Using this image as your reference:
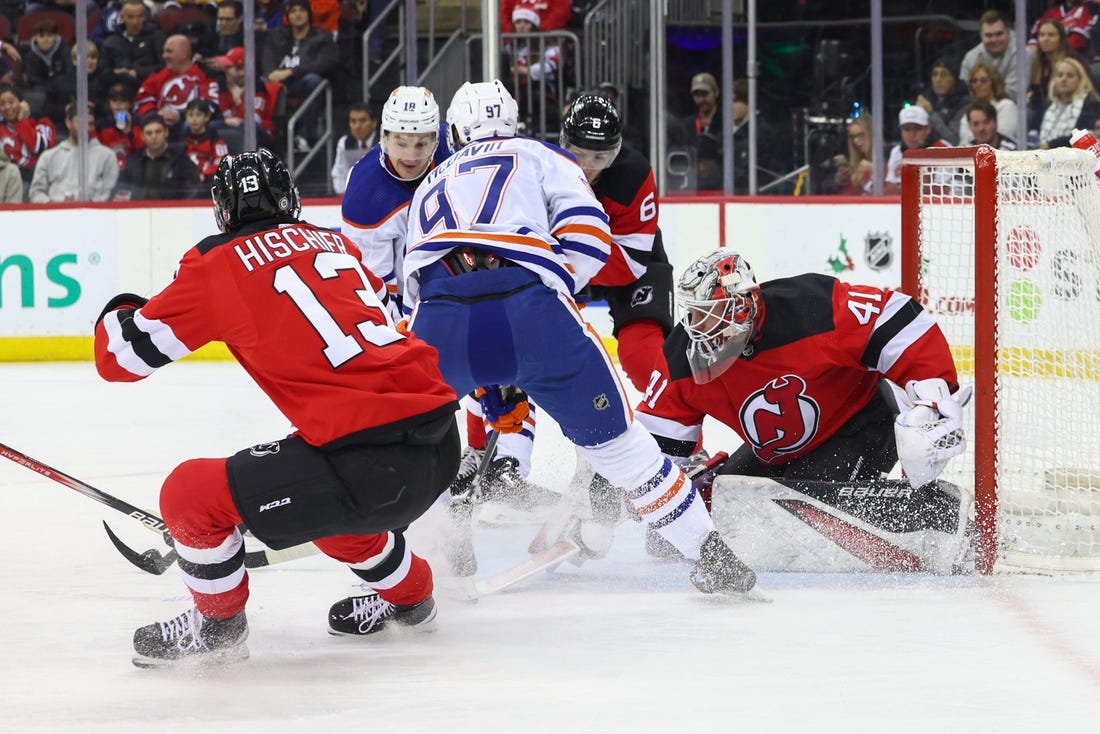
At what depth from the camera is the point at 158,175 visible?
7902 millimetres

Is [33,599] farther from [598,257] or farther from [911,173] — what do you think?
[911,173]

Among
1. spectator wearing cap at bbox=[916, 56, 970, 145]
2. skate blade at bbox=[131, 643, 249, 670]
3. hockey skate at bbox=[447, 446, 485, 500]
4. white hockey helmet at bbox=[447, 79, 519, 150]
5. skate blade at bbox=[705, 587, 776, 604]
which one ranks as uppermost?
spectator wearing cap at bbox=[916, 56, 970, 145]

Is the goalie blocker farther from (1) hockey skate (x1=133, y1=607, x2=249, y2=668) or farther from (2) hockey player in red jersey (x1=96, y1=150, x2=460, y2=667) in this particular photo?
(1) hockey skate (x1=133, y1=607, x2=249, y2=668)

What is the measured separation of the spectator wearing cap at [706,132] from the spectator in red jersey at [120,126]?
110 inches

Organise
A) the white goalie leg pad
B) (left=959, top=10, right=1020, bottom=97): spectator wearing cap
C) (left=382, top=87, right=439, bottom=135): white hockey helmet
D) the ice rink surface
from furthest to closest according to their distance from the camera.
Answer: (left=959, top=10, right=1020, bottom=97): spectator wearing cap
(left=382, top=87, right=439, bottom=135): white hockey helmet
the white goalie leg pad
the ice rink surface

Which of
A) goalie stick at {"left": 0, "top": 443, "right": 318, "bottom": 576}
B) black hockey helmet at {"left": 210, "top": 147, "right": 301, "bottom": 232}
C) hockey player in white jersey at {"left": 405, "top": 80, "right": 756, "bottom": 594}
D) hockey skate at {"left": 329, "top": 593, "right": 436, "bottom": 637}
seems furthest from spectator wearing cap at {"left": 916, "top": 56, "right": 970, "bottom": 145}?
black hockey helmet at {"left": 210, "top": 147, "right": 301, "bottom": 232}

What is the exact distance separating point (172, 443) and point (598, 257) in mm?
2606

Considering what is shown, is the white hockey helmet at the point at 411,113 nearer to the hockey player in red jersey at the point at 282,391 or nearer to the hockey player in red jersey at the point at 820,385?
the hockey player in red jersey at the point at 820,385

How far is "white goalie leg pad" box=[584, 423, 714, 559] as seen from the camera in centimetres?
305

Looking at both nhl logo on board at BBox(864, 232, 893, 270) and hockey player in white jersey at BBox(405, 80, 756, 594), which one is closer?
hockey player in white jersey at BBox(405, 80, 756, 594)

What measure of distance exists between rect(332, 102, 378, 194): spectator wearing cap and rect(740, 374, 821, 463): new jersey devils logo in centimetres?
465

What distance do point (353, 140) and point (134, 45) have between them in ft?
4.45

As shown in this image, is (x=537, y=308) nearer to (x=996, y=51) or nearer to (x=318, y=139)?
(x=996, y=51)

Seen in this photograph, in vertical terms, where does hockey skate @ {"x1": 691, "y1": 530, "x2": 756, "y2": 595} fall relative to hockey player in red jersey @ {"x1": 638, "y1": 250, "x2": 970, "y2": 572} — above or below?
below
